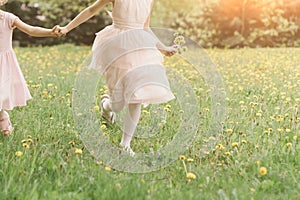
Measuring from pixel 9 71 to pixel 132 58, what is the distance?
37.4 inches

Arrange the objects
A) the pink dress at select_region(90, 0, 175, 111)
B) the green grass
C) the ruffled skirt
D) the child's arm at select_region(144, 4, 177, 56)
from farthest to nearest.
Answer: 1. the ruffled skirt
2. the child's arm at select_region(144, 4, 177, 56)
3. the pink dress at select_region(90, 0, 175, 111)
4. the green grass

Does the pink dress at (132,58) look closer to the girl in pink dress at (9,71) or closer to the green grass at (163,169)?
the green grass at (163,169)

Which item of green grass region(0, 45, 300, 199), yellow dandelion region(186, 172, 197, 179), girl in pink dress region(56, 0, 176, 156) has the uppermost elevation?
girl in pink dress region(56, 0, 176, 156)

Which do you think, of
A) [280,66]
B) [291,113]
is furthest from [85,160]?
[280,66]

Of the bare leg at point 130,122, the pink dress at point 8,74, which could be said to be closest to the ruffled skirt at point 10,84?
the pink dress at point 8,74

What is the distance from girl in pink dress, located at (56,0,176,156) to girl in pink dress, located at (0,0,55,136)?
0.49 m

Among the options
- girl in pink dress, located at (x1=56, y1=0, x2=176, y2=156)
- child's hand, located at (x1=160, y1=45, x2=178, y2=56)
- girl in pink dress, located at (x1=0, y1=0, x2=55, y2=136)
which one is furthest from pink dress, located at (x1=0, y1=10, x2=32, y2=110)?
child's hand, located at (x1=160, y1=45, x2=178, y2=56)

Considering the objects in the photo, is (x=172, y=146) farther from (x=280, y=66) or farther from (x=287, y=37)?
(x=287, y=37)

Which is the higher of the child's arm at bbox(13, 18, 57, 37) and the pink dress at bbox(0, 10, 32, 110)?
the child's arm at bbox(13, 18, 57, 37)

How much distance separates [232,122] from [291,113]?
78 centimetres

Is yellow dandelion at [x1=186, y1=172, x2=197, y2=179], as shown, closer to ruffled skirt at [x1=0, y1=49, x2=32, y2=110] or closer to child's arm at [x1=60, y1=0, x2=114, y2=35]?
child's arm at [x1=60, y1=0, x2=114, y2=35]

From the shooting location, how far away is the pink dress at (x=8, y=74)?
12.4 feet

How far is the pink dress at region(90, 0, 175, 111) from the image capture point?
136 inches

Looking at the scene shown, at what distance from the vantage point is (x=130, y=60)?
347cm
